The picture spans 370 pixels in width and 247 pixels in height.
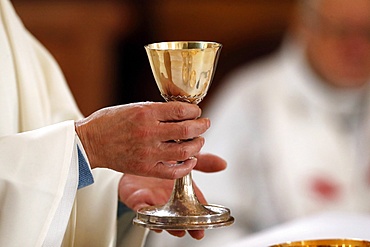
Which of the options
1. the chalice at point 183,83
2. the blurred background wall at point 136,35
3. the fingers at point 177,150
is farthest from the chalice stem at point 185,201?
the blurred background wall at point 136,35

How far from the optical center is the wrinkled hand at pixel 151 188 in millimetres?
2172

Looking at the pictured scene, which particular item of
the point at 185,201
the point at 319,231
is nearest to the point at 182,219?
Result: the point at 185,201

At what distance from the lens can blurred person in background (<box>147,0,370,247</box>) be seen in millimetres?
4938

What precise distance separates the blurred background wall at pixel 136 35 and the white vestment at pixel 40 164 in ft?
10.1

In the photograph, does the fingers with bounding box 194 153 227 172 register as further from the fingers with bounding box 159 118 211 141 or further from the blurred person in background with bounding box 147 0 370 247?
the blurred person in background with bounding box 147 0 370 247

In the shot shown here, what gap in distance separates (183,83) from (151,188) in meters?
0.46

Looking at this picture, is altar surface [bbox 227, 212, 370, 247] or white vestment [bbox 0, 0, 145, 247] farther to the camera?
altar surface [bbox 227, 212, 370, 247]

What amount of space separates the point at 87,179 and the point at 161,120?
0.70 ft

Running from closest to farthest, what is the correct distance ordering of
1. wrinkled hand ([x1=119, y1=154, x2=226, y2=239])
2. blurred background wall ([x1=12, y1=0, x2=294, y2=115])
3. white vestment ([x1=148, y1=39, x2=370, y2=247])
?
wrinkled hand ([x1=119, y1=154, x2=226, y2=239]), white vestment ([x1=148, y1=39, x2=370, y2=247]), blurred background wall ([x1=12, y1=0, x2=294, y2=115])

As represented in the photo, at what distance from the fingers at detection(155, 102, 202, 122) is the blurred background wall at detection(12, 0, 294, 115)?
13.0ft

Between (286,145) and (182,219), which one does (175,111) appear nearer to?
(182,219)

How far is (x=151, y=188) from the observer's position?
2.21m

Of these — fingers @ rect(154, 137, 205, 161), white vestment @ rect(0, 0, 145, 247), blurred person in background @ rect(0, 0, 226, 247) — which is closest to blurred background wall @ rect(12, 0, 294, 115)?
white vestment @ rect(0, 0, 145, 247)

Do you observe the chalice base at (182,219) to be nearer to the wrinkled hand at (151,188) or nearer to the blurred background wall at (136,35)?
the wrinkled hand at (151,188)
